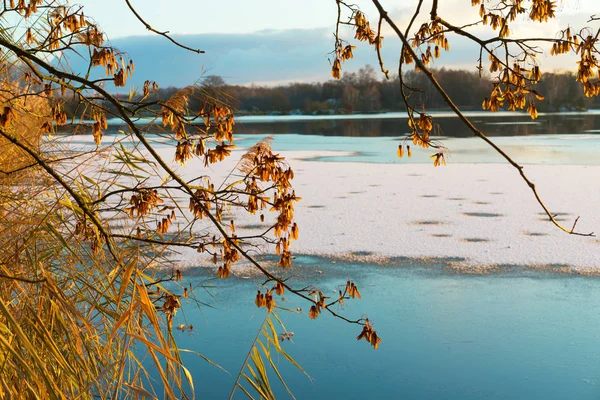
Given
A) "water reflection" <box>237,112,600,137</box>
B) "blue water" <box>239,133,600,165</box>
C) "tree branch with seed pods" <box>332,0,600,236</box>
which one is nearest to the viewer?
"tree branch with seed pods" <box>332,0,600,236</box>

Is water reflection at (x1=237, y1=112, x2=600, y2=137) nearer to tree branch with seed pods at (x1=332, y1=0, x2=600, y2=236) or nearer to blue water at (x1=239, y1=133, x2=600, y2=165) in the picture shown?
blue water at (x1=239, y1=133, x2=600, y2=165)

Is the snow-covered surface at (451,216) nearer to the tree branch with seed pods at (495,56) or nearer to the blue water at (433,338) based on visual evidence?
the blue water at (433,338)

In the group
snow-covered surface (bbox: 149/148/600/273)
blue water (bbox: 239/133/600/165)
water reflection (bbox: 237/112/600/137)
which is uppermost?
water reflection (bbox: 237/112/600/137)

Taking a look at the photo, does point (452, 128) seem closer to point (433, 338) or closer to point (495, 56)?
point (433, 338)

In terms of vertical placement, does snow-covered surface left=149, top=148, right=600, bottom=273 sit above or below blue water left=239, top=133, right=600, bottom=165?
below

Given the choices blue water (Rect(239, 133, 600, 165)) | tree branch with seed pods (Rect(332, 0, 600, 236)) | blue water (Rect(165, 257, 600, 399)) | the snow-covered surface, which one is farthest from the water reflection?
tree branch with seed pods (Rect(332, 0, 600, 236))

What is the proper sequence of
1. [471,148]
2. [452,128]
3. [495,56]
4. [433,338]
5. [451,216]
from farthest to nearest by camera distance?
[452,128] < [471,148] < [451,216] < [433,338] < [495,56]

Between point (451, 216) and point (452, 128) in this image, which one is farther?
point (452, 128)

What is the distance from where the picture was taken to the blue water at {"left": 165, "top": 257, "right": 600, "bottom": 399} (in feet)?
11.1

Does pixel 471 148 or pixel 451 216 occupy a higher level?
pixel 471 148

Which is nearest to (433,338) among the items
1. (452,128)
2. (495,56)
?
(495,56)

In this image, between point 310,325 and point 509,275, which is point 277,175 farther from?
point 509,275

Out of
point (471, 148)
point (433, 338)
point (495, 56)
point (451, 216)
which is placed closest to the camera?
point (495, 56)

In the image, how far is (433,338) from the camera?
389cm
